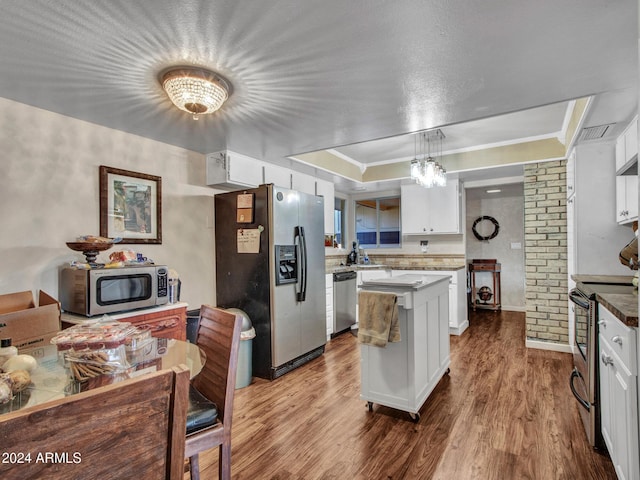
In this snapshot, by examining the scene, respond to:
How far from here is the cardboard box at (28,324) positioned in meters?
1.76

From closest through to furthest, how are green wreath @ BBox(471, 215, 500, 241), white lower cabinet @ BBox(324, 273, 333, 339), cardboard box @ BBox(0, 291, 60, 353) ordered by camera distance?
cardboard box @ BBox(0, 291, 60, 353) → white lower cabinet @ BBox(324, 273, 333, 339) → green wreath @ BBox(471, 215, 500, 241)

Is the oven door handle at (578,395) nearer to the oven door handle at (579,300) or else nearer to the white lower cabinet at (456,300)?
the oven door handle at (579,300)

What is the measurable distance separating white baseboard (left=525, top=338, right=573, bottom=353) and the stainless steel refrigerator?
8.32ft

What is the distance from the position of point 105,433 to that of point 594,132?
3.73 metres

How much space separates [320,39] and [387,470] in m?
2.27

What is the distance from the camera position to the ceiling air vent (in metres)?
2.71

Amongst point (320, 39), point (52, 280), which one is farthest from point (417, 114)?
point (52, 280)

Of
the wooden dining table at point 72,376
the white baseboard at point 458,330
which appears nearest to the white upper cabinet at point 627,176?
the white baseboard at point 458,330

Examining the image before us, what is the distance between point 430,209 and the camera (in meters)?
5.16

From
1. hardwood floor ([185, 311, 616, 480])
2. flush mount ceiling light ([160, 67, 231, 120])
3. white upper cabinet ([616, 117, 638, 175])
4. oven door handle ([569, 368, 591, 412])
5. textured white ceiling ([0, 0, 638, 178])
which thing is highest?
textured white ceiling ([0, 0, 638, 178])

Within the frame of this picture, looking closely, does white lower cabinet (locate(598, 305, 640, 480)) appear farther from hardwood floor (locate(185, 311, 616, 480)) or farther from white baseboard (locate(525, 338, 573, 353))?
white baseboard (locate(525, 338, 573, 353))

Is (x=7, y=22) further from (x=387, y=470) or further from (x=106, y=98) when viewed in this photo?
(x=387, y=470)

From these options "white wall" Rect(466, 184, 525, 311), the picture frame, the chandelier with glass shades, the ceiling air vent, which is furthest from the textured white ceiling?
"white wall" Rect(466, 184, 525, 311)

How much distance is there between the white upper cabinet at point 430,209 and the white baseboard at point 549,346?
5.70ft
